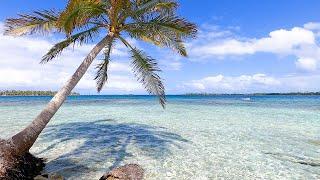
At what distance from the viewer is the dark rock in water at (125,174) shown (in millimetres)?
8719

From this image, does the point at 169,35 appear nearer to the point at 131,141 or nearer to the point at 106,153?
the point at 106,153

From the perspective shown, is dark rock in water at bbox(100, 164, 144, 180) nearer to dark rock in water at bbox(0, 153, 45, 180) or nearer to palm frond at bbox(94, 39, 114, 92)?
dark rock in water at bbox(0, 153, 45, 180)

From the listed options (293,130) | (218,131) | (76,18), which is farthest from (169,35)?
(293,130)

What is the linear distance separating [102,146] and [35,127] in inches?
225

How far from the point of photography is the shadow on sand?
1080 centimetres

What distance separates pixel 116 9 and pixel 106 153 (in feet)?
17.3

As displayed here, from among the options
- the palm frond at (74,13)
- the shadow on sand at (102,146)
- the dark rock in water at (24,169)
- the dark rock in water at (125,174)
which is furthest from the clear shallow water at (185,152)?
the palm frond at (74,13)

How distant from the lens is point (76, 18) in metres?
9.12

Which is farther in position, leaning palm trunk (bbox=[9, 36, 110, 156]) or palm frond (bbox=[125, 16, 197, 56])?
palm frond (bbox=[125, 16, 197, 56])

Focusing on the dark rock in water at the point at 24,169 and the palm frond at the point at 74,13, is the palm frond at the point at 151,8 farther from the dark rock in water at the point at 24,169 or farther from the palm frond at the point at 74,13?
the dark rock in water at the point at 24,169

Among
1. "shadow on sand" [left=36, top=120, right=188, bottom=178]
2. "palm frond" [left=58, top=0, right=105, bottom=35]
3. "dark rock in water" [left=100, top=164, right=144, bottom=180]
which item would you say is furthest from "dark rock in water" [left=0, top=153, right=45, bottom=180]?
"palm frond" [left=58, top=0, right=105, bottom=35]

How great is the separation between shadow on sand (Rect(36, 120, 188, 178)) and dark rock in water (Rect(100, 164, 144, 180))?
46.5 inches

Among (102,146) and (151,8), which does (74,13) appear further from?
(102,146)

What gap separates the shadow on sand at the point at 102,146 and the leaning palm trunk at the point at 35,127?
5.82 ft
